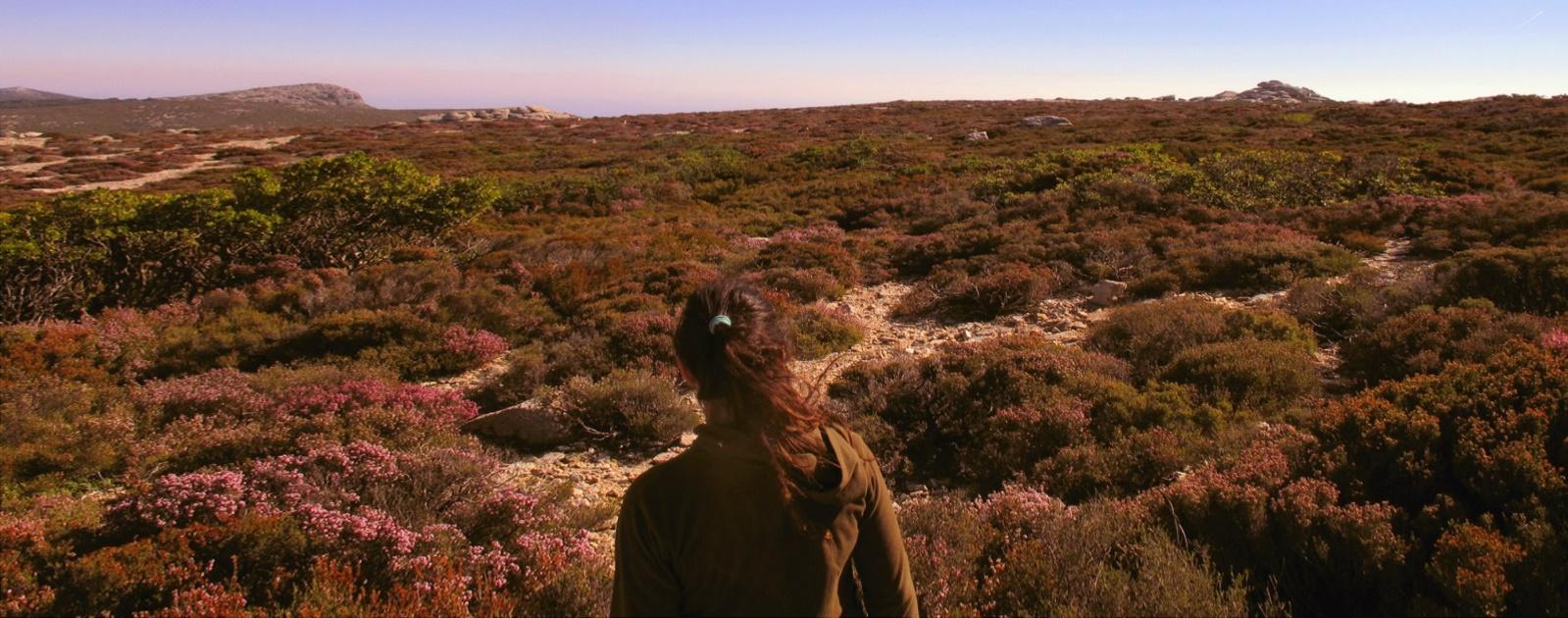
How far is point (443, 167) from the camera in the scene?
28781 millimetres

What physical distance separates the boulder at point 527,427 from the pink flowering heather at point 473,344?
187 cm

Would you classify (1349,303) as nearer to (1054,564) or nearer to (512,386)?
(1054,564)

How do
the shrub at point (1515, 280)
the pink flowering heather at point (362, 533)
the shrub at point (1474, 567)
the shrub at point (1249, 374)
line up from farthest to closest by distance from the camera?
the shrub at point (1515, 280), the shrub at point (1249, 374), the pink flowering heather at point (362, 533), the shrub at point (1474, 567)

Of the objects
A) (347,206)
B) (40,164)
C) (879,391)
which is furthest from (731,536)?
(40,164)

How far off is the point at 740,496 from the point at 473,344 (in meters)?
7.21

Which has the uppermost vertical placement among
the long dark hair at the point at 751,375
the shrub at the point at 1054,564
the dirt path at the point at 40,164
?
the long dark hair at the point at 751,375

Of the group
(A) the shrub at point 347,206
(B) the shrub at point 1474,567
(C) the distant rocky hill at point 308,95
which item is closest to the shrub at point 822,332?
(B) the shrub at point 1474,567

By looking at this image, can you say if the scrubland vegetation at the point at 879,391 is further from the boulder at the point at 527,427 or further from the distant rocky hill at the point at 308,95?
the distant rocky hill at the point at 308,95

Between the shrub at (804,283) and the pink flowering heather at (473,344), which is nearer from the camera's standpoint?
the pink flowering heather at (473,344)

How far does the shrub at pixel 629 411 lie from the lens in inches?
237

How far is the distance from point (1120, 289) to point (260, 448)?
943 centimetres

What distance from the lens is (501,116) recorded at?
65.1m

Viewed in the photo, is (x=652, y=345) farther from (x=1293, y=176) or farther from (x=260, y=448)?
(x=1293, y=176)

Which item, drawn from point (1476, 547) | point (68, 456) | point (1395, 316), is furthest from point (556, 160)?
point (1476, 547)
